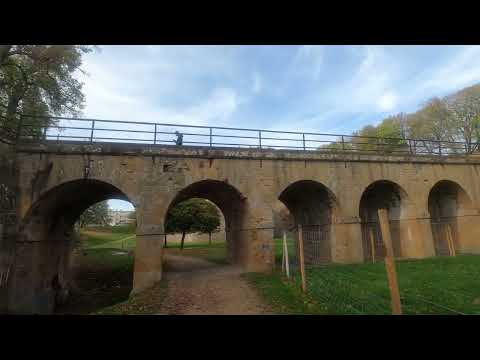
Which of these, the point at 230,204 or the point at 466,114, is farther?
the point at 466,114

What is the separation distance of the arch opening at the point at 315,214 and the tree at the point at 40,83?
1321 centimetres

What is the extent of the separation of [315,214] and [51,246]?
1302cm

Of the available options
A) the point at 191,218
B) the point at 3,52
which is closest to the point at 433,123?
the point at 191,218

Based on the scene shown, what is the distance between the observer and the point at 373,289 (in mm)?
7570

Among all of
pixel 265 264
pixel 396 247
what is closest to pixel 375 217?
pixel 396 247

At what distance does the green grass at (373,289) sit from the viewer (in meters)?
6.11

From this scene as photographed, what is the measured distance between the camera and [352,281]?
8695 millimetres

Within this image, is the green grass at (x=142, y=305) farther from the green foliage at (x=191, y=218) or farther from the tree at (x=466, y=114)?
the tree at (x=466, y=114)

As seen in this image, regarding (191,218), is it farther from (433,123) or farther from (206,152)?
(433,123)

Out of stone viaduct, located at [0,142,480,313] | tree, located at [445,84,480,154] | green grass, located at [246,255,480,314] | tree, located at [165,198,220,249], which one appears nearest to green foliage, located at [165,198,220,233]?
tree, located at [165,198,220,249]

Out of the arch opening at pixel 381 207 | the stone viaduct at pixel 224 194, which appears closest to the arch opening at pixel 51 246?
the stone viaduct at pixel 224 194

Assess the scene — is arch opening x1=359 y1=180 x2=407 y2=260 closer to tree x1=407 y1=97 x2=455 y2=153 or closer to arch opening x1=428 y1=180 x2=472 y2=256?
arch opening x1=428 y1=180 x2=472 y2=256

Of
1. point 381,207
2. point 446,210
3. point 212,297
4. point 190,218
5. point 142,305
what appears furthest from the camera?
point 190,218

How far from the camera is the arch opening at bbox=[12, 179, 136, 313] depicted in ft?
32.7
